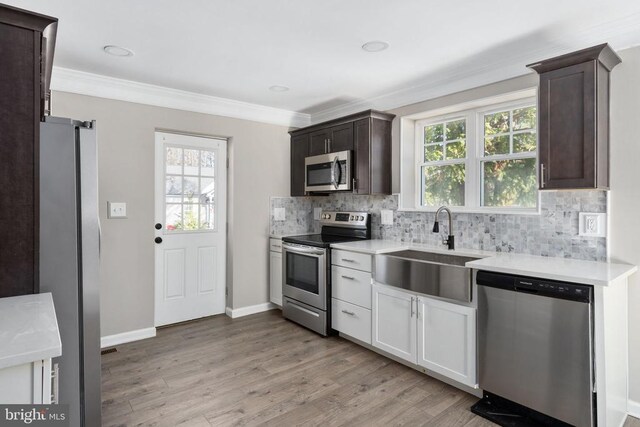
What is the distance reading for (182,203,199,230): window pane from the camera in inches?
150

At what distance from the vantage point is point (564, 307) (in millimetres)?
1906

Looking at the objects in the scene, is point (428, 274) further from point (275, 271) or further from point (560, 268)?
point (275, 271)

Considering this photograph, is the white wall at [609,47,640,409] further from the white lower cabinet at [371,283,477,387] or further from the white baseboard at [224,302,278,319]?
the white baseboard at [224,302,278,319]

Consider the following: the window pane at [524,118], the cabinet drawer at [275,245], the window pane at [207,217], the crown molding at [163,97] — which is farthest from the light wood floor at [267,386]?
the crown molding at [163,97]

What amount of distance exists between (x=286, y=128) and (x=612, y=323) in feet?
11.7

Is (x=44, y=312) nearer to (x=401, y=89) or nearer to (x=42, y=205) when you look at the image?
(x=42, y=205)

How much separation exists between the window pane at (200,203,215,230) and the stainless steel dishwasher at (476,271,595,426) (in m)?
2.80

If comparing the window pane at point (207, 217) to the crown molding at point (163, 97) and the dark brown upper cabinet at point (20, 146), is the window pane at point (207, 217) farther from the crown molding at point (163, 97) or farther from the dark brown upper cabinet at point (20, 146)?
the dark brown upper cabinet at point (20, 146)

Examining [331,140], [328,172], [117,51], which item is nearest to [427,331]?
[328,172]

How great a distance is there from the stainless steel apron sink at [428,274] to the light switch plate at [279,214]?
5.56 feet

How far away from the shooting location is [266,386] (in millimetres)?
2521

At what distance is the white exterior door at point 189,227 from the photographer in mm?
3684

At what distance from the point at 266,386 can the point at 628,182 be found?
264cm

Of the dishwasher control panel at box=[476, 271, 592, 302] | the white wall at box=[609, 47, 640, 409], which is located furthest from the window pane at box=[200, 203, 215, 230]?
the white wall at box=[609, 47, 640, 409]
